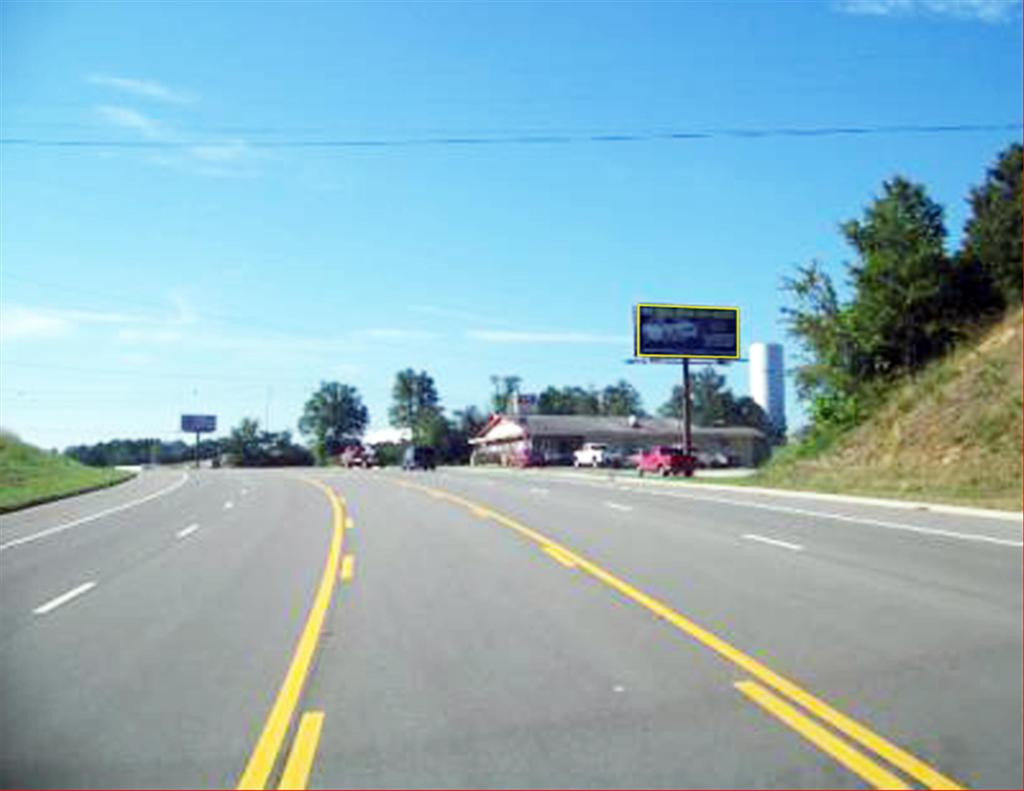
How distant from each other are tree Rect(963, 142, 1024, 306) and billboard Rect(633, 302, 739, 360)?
76.4 ft

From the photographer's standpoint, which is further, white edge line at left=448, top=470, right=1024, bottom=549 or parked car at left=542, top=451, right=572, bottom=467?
parked car at left=542, top=451, right=572, bottom=467

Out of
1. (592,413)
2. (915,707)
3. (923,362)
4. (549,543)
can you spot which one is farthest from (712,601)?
(592,413)

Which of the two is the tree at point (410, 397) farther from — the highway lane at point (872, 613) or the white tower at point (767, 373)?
the highway lane at point (872, 613)

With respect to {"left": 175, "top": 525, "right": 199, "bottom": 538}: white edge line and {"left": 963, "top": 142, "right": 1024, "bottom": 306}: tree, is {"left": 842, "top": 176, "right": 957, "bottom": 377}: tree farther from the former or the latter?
{"left": 175, "top": 525, "right": 199, "bottom": 538}: white edge line

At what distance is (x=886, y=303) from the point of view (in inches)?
2181

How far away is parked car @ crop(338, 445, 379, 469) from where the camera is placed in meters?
105

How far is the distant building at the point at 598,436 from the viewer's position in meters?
125

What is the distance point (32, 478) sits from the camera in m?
57.5

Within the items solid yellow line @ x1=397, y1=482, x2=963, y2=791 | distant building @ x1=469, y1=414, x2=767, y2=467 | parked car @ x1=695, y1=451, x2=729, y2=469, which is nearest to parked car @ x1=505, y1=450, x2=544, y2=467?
parked car @ x1=695, y1=451, x2=729, y2=469

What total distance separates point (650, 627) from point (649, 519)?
17.1 m

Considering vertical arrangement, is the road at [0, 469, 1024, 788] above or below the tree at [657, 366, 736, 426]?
below

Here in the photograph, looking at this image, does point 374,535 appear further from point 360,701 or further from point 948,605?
point 360,701

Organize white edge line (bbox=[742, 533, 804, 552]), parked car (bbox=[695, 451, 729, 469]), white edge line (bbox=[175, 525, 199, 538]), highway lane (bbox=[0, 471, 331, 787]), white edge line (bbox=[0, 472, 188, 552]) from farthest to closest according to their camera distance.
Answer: parked car (bbox=[695, 451, 729, 469])
white edge line (bbox=[175, 525, 199, 538])
white edge line (bbox=[0, 472, 188, 552])
white edge line (bbox=[742, 533, 804, 552])
highway lane (bbox=[0, 471, 331, 787])

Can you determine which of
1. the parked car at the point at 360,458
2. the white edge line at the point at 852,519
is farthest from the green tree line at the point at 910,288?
the parked car at the point at 360,458
